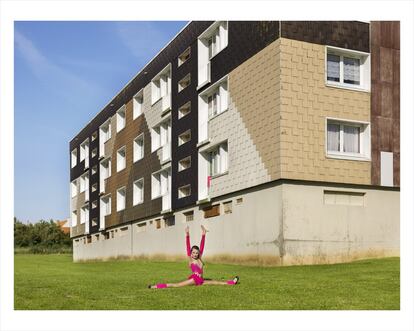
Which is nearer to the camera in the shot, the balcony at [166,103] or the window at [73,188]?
the balcony at [166,103]

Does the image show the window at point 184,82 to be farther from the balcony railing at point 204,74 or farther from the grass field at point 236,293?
the grass field at point 236,293

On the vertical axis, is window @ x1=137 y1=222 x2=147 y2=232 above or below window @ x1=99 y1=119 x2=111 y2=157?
below

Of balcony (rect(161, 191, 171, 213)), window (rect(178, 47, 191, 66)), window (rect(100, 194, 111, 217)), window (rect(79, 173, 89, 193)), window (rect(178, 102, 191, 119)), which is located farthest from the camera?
window (rect(79, 173, 89, 193))

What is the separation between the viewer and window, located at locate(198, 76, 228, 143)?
32.9 meters

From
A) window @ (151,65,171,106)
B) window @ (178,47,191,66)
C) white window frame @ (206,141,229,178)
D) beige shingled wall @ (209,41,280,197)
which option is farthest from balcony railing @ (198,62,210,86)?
window @ (151,65,171,106)

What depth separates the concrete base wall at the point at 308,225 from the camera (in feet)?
87.2

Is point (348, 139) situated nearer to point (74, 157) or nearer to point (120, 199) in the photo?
point (120, 199)

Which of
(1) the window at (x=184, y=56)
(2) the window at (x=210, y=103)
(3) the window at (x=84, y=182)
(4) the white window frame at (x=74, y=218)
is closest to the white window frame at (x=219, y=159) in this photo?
(2) the window at (x=210, y=103)

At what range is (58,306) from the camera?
15.6m

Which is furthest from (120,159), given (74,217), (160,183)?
(74,217)

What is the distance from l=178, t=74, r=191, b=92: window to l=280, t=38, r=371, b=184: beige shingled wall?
11.2m

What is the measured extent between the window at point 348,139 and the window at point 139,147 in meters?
20.5

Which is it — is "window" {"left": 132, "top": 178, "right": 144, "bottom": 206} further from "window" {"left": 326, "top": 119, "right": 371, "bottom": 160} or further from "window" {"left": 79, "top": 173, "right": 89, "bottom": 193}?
"window" {"left": 326, "top": 119, "right": 371, "bottom": 160}
